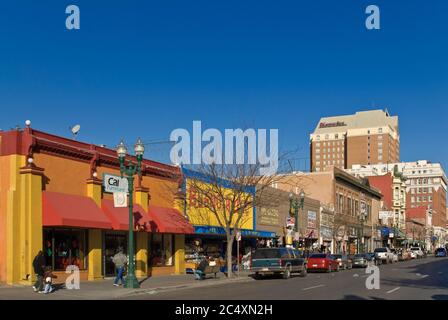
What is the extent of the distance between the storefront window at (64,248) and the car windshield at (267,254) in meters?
9.66

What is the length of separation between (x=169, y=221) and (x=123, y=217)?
455cm

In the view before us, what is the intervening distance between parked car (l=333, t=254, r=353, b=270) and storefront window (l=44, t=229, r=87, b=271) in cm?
2110

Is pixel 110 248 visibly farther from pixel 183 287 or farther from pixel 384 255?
pixel 384 255

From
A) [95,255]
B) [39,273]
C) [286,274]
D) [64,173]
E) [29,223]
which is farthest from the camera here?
[286,274]

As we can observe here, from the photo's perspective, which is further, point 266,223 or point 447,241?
point 447,241

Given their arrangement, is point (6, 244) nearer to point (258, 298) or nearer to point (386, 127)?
Result: point (258, 298)

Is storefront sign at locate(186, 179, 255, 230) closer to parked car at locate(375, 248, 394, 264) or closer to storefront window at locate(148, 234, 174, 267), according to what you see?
storefront window at locate(148, 234, 174, 267)

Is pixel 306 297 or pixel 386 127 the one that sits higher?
pixel 386 127

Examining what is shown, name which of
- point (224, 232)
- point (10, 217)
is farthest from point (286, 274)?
point (10, 217)

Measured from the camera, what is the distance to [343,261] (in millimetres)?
44781

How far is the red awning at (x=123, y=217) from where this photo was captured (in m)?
29.3
